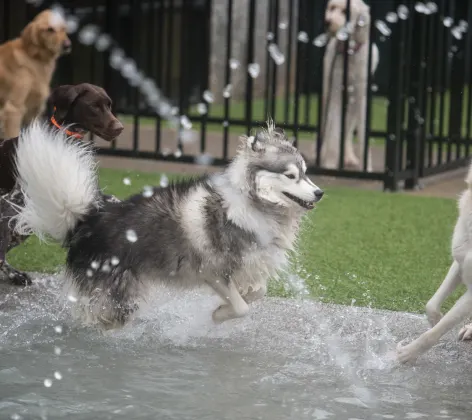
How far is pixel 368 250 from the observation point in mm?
6984

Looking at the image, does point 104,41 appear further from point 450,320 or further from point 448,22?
point 450,320

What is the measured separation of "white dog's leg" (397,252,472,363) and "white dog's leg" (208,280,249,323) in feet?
2.70

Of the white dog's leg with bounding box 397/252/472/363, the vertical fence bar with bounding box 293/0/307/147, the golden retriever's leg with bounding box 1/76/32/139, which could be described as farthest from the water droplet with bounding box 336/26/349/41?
the white dog's leg with bounding box 397/252/472/363

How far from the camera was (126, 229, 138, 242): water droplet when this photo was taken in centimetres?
490

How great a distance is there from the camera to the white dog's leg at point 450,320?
451 cm

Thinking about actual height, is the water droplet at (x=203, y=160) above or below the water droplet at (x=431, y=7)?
below

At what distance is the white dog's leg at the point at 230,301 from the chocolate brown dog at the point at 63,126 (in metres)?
1.31

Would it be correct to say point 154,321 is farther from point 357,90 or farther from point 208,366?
point 357,90

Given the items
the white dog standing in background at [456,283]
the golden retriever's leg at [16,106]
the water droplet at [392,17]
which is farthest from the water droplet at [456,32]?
the white dog standing in background at [456,283]

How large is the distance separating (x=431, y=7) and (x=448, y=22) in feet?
1.37

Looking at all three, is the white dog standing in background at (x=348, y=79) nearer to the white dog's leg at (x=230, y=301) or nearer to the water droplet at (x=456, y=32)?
the water droplet at (x=456, y=32)

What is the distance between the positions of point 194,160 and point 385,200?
2.05m

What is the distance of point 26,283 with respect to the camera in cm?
592

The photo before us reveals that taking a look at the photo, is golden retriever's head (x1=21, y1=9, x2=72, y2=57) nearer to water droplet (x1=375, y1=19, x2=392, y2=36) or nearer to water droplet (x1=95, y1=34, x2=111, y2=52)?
water droplet (x1=95, y1=34, x2=111, y2=52)
